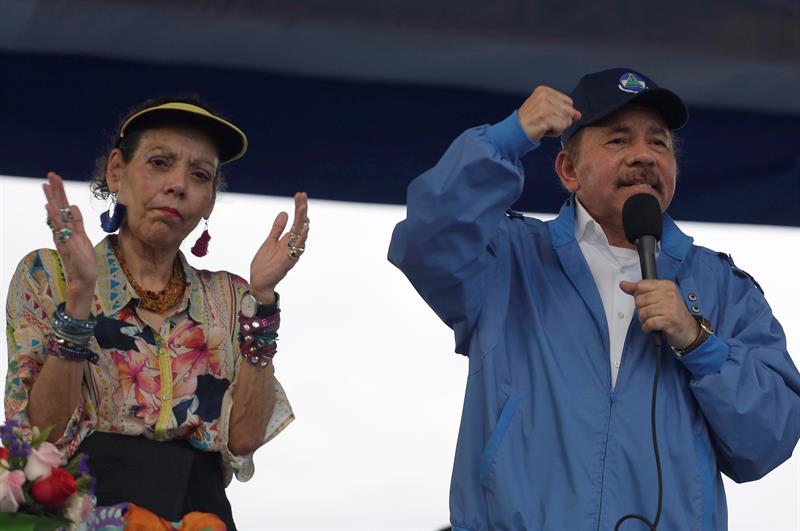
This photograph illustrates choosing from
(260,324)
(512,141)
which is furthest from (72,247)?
(512,141)

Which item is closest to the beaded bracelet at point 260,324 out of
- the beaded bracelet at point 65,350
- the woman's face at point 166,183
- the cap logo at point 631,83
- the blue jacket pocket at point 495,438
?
the woman's face at point 166,183

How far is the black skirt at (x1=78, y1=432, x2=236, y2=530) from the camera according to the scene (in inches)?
110

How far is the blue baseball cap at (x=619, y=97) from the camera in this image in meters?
3.09

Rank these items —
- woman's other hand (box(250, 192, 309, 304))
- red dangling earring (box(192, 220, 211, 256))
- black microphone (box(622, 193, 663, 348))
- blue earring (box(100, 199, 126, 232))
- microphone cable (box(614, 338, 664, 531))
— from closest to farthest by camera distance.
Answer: microphone cable (box(614, 338, 664, 531)) → black microphone (box(622, 193, 663, 348)) → woman's other hand (box(250, 192, 309, 304)) → blue earring (box(100, 199, 126, 232)) → red dangling earring (box(192, 220, 211, 256))

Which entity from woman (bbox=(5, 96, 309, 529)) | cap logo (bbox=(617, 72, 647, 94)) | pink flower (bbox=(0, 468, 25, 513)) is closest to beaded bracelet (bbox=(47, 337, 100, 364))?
woman (bbox=(5, 96, 309, 529))

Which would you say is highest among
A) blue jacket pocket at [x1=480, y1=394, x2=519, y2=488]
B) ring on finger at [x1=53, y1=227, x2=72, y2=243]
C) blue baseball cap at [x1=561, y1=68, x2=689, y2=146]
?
blue baseball cap at [x1=561, y1=68, x2=689, y2=146]

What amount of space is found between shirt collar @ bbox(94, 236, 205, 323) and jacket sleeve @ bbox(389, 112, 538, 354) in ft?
1.43

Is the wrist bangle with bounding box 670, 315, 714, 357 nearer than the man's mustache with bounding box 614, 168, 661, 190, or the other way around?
the wrist bangle with bounding box 670, 315, 714, 357

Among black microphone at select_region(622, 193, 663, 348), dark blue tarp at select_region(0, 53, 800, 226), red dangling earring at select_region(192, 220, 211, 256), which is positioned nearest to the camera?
black microphone at select_region(622, 193, 663, 348)

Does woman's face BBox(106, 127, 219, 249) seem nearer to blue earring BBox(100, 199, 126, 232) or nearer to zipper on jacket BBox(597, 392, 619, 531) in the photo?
blue earring BBox(100, 199, 126, 232)

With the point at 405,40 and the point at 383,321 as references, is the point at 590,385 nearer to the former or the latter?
the point at 405,40

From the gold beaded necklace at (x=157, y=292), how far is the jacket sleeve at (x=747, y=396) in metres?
1.00

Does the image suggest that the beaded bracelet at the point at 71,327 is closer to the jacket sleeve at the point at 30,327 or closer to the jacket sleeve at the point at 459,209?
the jacket sleeve at the point at 30,327

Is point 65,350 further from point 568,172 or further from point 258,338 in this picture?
point 568,172
